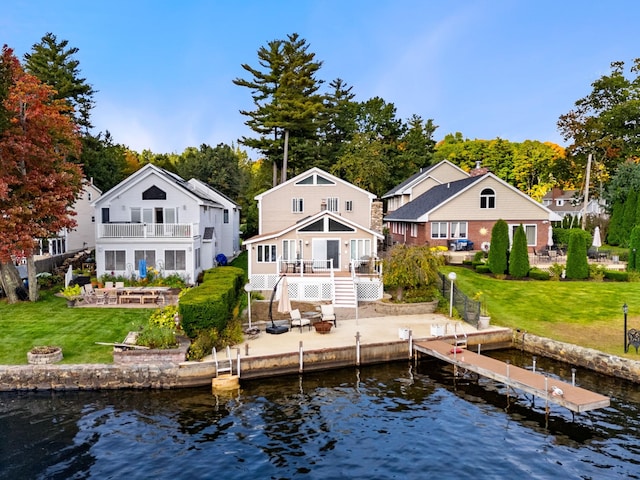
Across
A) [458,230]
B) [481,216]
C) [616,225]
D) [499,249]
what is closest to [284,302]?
[499,249]

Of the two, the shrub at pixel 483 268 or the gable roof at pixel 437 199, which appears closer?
the shrub at pixel 483 268

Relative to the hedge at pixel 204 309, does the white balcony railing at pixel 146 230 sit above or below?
above

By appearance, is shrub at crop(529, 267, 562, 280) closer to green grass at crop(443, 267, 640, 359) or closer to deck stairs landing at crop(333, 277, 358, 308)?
green grass at crop(443, 267, 640, 359)

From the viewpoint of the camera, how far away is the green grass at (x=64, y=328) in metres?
18.9

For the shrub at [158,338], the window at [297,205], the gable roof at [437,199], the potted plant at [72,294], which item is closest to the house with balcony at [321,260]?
the window at [297,205]

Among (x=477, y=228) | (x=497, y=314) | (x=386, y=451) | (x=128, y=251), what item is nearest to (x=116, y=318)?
(x=128, y=251)

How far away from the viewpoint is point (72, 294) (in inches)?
1057

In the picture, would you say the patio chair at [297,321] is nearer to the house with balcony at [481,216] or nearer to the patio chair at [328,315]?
the patio chair at [328,315]

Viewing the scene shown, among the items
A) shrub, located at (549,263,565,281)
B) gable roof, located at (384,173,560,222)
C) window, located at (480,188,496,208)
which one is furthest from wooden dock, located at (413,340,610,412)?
window, located at (480,188,496,208)

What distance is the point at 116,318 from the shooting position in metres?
23.6

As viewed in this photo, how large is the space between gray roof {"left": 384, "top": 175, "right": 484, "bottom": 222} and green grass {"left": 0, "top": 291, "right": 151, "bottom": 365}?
26.9 meters

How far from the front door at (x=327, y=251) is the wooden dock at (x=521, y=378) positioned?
1079 centimetres

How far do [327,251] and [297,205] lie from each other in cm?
946

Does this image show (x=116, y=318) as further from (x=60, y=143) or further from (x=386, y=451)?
(x=386, y=451)
